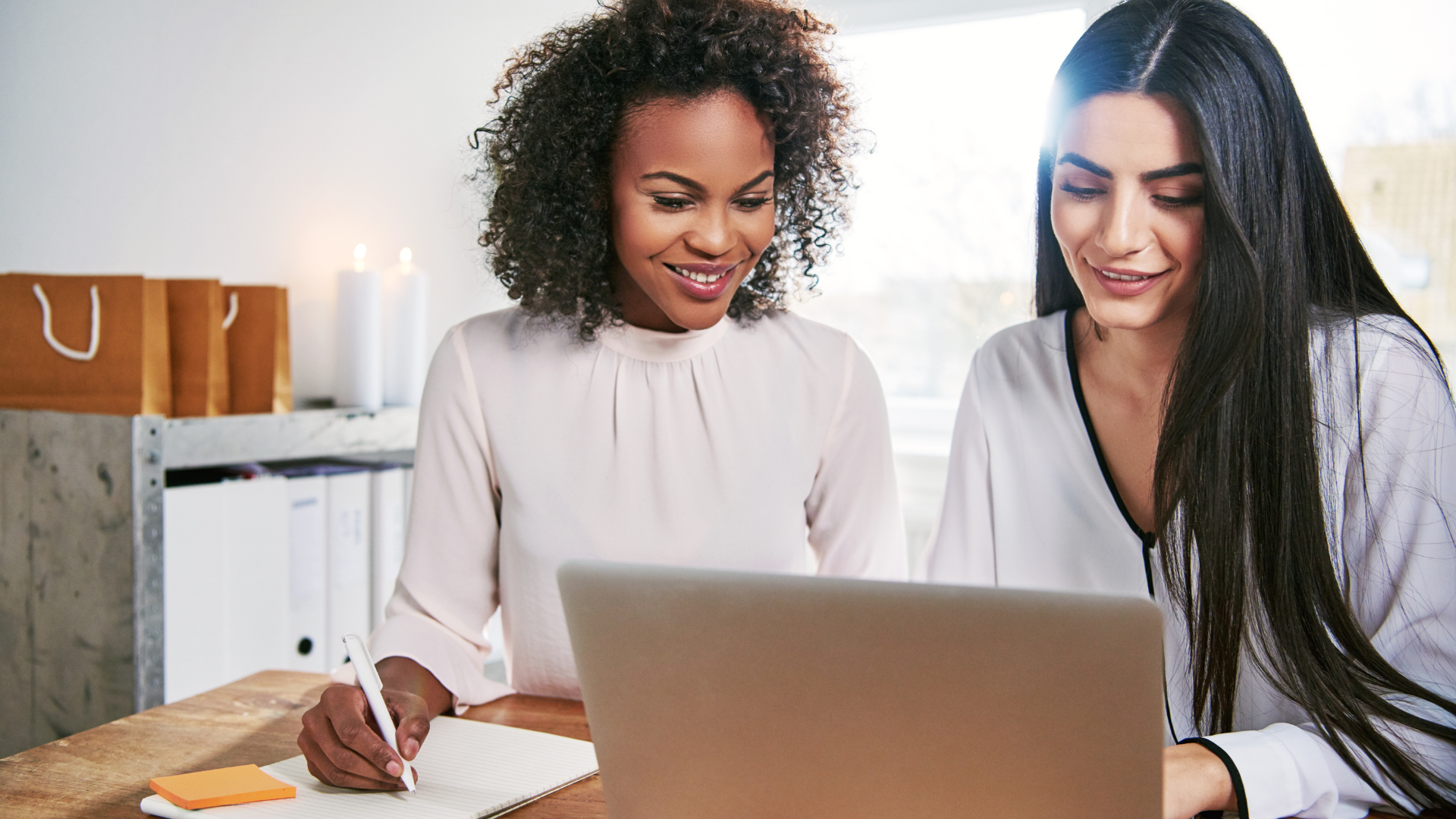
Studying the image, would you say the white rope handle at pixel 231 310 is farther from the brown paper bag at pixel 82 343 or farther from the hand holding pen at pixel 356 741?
the hand holding pen at pixel 356 741

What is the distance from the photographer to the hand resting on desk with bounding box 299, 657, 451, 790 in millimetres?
812

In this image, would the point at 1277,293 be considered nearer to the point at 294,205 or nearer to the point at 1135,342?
the point at 1135,342

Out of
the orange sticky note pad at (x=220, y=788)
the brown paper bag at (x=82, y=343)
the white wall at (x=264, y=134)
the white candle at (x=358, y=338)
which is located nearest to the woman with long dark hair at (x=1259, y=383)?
the orange sticky note pad at (x=220, y=788)

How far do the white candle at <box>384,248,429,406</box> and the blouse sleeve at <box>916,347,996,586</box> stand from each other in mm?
1518

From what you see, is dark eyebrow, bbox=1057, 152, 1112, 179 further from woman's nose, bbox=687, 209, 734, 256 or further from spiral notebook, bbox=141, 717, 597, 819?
spiral notebook, bbox=141, 717, 597, 819

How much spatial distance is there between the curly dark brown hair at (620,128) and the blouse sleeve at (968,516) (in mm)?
312

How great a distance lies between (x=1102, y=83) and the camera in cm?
95

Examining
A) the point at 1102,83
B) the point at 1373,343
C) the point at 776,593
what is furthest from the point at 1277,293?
the point at 776,593

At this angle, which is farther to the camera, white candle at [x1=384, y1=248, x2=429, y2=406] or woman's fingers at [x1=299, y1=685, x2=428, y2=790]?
white candle at [x1=384, y1=248, x2=429, y2=406]

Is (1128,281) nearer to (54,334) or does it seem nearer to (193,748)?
(193,748)

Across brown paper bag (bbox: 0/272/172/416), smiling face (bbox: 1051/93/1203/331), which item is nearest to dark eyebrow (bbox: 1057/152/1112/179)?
smiling face (bbox: 1051/93/1203/331)

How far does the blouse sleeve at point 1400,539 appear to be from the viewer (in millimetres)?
788

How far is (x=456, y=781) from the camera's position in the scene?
85 cm

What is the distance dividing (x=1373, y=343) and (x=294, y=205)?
85.1 inches
